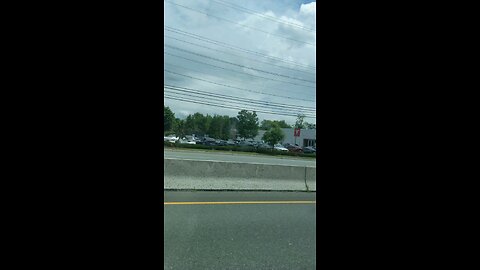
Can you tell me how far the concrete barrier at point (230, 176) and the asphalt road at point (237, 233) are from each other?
0.74 m

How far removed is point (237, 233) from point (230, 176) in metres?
3.91

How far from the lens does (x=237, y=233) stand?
451cm

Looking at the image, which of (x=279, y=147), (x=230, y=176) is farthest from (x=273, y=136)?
(x=230, y=176)

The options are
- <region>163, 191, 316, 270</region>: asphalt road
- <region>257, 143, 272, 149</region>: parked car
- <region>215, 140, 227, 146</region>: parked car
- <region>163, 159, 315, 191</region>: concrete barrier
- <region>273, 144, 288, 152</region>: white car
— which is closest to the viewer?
<region>163, 191, 316, 270</region>: asphalt road

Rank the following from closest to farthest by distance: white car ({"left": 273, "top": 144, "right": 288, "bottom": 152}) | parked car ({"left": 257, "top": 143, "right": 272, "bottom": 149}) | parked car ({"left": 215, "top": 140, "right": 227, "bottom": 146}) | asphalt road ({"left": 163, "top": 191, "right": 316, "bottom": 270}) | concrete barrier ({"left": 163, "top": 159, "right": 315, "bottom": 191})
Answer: asphalt road ({"left": 163, "top": 191, "right": 316, "bottom": 270}), concrete barrier ({"left": 163, "top": 159, "right": 315, "bottom": 191}), parked car ({"left": 215, "top": 140, "right": 227, "bottom": 146}), white car ({"left": 273, "top": 144, "right": 288, "bottom": 152}), parked car ({"left": 257, "top": 143, "right": 272, "bottom": 149})

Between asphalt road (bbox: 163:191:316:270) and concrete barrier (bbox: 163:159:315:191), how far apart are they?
2.42ft

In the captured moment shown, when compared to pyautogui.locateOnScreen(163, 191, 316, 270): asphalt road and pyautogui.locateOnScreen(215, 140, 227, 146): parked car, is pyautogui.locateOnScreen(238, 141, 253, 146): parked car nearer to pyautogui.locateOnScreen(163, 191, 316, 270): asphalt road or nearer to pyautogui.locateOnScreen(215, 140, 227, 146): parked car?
pyautogui.locateOnScreen(215, 140, 227, 146): parked car

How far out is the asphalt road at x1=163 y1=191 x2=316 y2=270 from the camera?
3.54 m

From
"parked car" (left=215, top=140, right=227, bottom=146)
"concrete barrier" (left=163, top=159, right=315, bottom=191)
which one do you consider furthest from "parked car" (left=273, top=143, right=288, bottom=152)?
"concrete barrier" (left=163, top=159, right=315, bottom=191)

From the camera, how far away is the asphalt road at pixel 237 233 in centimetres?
354

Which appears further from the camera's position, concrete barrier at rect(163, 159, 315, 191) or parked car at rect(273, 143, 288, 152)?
parked car at rect(273, 143, 288, 152)

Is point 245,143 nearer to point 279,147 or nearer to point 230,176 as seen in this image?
point 279,147
